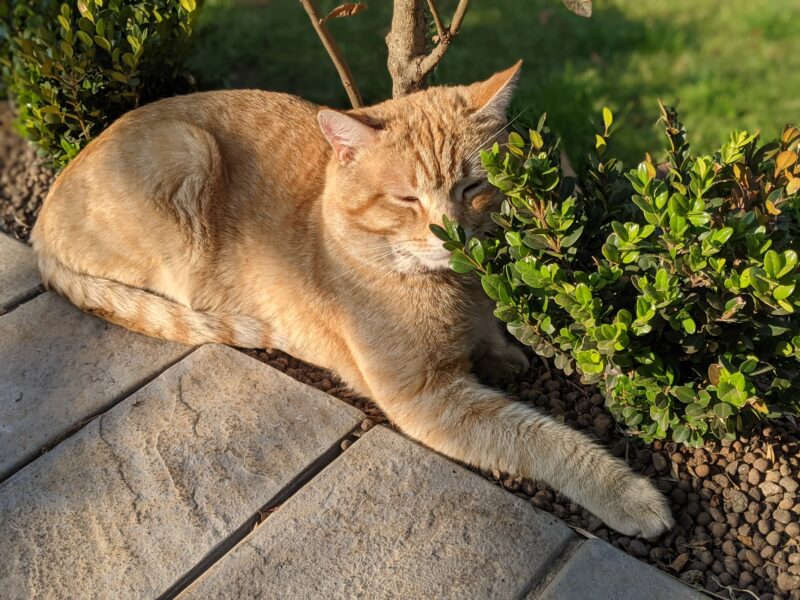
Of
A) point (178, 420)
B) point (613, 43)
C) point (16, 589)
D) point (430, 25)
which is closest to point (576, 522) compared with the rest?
point (178, 420)

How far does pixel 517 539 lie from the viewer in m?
2.30

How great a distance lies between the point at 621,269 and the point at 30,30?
3.42 metres

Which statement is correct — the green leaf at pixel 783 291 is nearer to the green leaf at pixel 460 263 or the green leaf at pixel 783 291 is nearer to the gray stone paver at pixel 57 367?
the green leaf at pixel 460 263

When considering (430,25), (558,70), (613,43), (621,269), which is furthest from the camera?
(613,43)

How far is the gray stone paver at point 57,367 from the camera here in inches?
109

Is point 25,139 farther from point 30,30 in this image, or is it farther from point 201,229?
point 201,229

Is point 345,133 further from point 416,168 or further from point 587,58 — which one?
point 587,58

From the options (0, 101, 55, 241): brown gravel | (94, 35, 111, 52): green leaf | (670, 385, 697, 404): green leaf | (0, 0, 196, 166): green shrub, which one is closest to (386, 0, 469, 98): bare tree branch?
(0, 0, 196, 166): green shrub

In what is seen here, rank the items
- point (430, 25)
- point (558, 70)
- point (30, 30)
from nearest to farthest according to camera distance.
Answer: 1. point (430, 25)
2. point (30, 30)
3. point (558, 70)

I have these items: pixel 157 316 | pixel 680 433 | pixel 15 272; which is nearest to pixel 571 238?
pixel 680 433

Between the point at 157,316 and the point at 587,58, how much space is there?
3765 mm

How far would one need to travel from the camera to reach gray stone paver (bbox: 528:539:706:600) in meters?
2.12

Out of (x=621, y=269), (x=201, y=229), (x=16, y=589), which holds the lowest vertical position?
(x=16, y=589)

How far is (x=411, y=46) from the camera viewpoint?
339 centimetres
